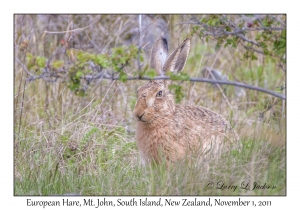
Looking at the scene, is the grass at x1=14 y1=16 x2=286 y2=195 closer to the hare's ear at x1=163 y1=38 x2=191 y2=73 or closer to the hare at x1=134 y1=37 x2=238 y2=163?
the hare at x1=134 y1=37 x2=238 y2=163

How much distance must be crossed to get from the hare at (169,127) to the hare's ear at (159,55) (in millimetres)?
43

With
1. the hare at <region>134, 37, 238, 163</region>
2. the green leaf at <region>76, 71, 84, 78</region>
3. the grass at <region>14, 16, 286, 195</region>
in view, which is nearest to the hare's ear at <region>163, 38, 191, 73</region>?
the hare at <region>134, 37, 238, 163</region>

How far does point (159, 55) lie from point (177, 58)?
0.21 metres

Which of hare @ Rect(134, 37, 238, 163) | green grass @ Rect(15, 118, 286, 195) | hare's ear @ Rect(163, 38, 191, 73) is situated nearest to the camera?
green grass @ Rect(15, 118, 286, 195)

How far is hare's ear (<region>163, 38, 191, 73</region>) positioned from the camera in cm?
658

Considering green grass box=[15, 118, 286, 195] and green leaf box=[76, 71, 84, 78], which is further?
green grass box=[15, 118, 286, 195]

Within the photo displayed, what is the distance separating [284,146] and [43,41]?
4.53 m

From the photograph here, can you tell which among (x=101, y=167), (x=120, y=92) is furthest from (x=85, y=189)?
(x=120, y=92)

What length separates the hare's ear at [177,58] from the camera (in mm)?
6578

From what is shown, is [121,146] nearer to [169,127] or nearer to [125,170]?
[169,127]

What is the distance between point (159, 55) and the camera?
671cm

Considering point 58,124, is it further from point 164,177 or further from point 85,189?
point 164,177

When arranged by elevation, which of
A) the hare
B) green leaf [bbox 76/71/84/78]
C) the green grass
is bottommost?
the green grass

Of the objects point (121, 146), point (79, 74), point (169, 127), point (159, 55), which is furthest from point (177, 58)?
point (79, 74)
